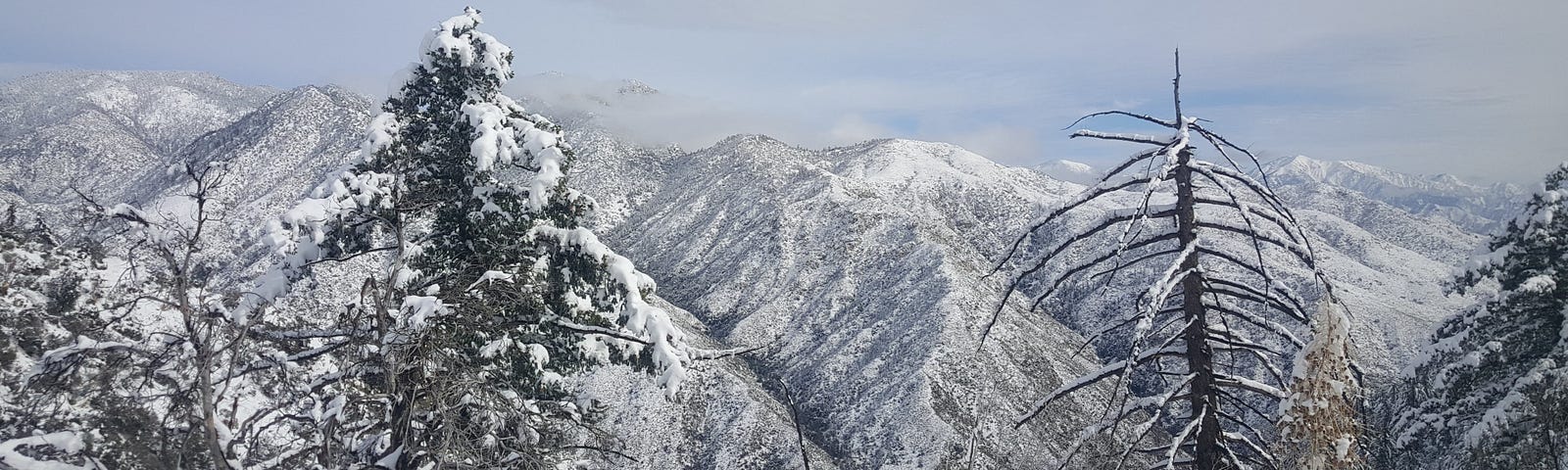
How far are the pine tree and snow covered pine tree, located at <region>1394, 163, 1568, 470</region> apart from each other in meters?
15.8

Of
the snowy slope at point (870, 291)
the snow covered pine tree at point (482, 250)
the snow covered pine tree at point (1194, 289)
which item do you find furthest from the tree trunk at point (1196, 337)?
the snowy slope at point (870, 291)

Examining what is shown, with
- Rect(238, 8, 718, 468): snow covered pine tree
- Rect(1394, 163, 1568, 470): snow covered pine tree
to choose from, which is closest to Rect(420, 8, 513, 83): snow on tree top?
Rect(238, 8, 718, 468): snow covered pine tree

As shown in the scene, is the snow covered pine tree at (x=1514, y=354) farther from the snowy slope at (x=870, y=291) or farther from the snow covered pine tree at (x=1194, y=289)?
the snow covered pine tree at (x=1194, y=289)

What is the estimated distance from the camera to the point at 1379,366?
7444 centimetres

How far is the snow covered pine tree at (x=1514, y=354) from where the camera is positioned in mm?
16438

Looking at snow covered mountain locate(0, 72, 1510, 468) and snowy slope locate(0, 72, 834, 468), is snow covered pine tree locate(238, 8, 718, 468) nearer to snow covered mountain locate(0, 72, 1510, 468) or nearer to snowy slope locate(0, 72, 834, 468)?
snowy slope locate(0, 72, 834, 468)

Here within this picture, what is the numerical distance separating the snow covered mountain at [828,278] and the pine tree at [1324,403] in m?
1.32

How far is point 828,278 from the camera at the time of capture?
9300 centimetres

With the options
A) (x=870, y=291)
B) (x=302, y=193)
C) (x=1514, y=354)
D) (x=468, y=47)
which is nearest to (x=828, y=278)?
(x=870, y=291)

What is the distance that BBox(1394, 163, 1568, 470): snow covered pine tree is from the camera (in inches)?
647

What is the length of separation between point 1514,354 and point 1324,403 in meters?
21.1

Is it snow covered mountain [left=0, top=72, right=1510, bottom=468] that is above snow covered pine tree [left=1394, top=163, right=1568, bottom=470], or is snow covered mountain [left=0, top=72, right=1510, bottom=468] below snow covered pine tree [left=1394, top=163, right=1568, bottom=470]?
below

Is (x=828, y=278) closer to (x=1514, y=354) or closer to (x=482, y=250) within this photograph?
(x=1514, y=354)

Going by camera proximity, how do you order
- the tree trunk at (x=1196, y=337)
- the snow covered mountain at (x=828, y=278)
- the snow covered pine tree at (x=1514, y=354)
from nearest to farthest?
the tree trunk at (x=1196, y=337)
the snow covered pine tree at (x=1514, y=354)
the snow covered mountain at (x=828, y=278)
